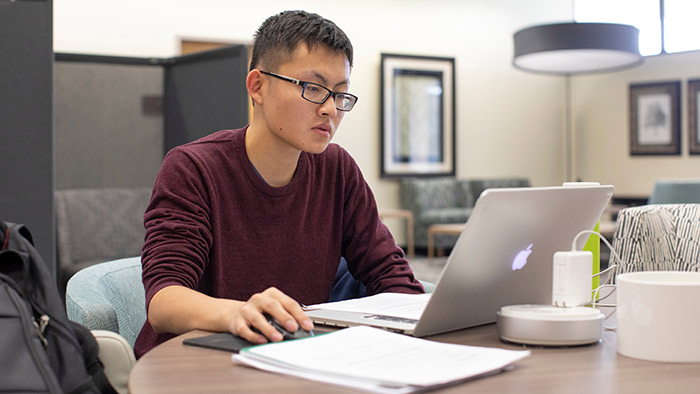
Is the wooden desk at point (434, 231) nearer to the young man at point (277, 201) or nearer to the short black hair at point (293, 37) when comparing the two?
the young man at point (277, 201)

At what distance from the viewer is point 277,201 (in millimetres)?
1535

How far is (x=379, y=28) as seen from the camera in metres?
8.15

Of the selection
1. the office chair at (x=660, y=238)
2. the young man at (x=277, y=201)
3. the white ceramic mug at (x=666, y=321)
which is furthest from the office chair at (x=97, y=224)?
the white ceramic mug at (x=666, y=321)

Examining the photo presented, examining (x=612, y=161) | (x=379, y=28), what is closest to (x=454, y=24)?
(x=379, y=28)

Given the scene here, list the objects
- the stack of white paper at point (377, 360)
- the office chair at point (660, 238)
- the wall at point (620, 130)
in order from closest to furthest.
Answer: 1. the stack of white paper at point (377, 360)
2. the office chair at point (660, 238)
3. the wall at point (620, 130)

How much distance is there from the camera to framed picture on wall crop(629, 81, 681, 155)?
851cm

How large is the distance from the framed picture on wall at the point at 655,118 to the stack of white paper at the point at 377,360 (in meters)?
8.48

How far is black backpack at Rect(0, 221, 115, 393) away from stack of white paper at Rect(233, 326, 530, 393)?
275 mm

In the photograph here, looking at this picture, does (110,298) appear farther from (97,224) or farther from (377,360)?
(97,224)

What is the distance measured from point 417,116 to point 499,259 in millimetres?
7366

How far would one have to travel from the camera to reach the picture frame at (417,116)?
319 inches

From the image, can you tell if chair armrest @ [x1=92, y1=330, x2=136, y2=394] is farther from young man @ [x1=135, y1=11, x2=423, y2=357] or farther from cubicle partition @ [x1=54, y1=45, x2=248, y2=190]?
cubicle partition @ [x1=54, y1=45, x2=248, y2=190]

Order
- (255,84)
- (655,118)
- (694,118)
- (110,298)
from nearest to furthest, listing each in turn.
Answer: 1. (110,298)
2. (255,84)
3. (694,118)
4. (655,118)

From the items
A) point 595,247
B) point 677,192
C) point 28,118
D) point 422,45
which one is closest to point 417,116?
point 422,45
